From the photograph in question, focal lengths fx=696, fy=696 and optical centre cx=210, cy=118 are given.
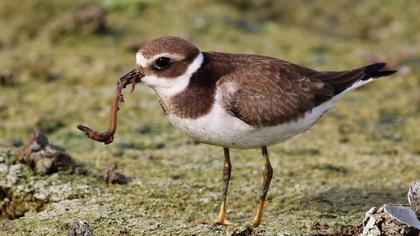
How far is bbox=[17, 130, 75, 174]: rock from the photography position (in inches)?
280

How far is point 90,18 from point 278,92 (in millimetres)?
6490

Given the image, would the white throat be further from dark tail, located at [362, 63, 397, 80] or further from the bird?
dark tail, located at [362, 63, 397, 80]

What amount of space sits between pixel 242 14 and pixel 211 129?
8868 millimetres

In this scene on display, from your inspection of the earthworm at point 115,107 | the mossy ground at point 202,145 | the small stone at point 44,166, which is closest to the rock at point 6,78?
the mossy ground at point 202,145

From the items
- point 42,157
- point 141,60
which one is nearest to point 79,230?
point 141,60

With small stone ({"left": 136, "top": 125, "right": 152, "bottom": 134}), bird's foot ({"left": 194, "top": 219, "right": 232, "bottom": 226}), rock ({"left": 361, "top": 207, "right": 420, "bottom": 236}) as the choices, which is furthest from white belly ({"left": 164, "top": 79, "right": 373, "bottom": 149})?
small stone ({"left": 136, "top": 125, "right": 152, "bottom": 134})

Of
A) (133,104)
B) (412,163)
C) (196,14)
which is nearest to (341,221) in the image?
(412,163)

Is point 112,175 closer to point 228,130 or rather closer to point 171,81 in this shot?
point 171,81

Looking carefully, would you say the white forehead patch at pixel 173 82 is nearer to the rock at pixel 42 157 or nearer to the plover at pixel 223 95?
the plover at pixel 223 95

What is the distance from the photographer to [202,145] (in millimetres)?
8711

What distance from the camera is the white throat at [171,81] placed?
6.12 metres

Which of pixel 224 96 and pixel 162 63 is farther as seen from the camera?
pixel 162 63

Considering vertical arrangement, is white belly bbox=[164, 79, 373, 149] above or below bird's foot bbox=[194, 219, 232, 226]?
above

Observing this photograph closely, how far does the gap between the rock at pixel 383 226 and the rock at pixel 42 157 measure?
3.33 meters
